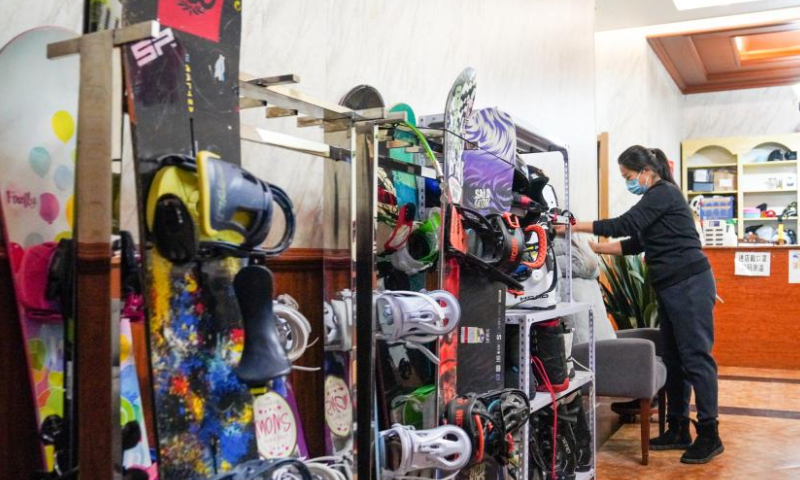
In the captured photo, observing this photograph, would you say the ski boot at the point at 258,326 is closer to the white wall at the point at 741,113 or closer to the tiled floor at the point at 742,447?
the tiled floor at the point at 742,447

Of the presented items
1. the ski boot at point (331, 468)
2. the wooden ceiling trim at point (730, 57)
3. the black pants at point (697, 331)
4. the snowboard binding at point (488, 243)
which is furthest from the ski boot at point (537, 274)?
the wooden ceiling trim at point (730, 57)

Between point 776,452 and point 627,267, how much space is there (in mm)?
1419

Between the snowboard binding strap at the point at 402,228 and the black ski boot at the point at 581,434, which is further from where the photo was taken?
the black ski boot at the point at 581,434

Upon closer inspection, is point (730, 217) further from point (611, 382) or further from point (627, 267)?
point (611, 382)

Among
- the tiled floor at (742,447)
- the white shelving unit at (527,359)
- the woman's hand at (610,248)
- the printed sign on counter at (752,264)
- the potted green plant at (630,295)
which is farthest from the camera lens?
the printed sign on counter at (752,264)

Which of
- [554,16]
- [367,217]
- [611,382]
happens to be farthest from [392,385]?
[554,16]

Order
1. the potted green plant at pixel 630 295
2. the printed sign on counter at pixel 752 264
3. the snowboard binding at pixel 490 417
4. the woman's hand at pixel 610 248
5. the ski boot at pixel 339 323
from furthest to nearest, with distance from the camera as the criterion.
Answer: the printed sign on counter at pixel 752 264 → the potted green plant at pixel 630 295 → the woman's hand at pixel 610 248 → the snowboard binding at pixel 490 417 → the ski boot at pixel 339 323

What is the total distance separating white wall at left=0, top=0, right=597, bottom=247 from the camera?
192 cm

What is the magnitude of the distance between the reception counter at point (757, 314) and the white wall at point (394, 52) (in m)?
2.65

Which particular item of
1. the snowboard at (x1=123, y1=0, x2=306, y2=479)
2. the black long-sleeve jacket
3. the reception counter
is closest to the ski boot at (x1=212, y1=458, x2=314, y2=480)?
the snowboard at (x1=123, y1=0, x2=306, y2=479)

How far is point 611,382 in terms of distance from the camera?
3523 mm

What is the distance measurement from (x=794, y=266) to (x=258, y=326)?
6.13 meters

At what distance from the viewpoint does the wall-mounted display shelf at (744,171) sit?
28.8 ft

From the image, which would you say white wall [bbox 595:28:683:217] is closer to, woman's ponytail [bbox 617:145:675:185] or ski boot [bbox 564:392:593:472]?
woman's ponytail [bbox 617:145:675:185]
